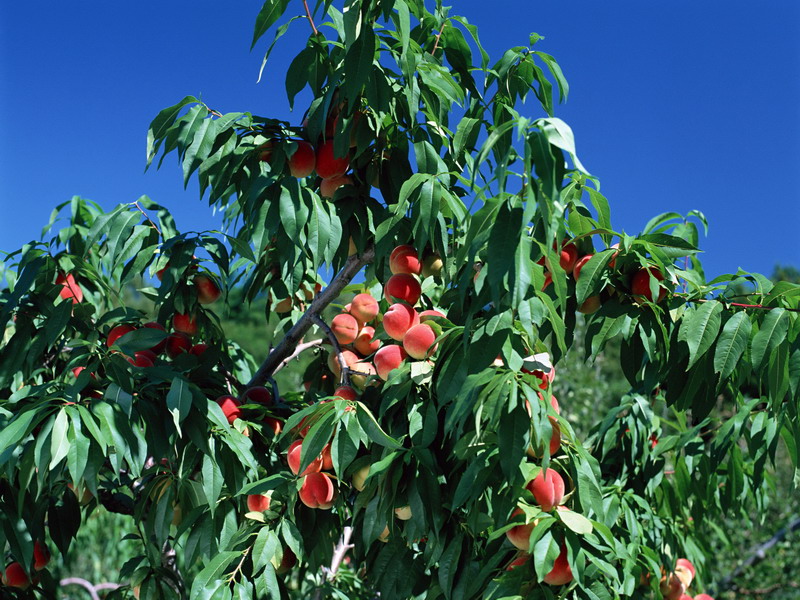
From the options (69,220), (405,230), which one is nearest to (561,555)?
(405,230)

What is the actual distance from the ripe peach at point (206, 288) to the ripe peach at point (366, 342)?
0.33 meters

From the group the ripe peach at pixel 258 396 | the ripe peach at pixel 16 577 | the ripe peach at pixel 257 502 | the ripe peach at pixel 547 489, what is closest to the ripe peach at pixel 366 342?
the ripe peach at pixel 258 396

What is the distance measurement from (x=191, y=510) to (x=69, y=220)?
1.06 metres

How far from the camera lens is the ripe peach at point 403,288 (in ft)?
4.64

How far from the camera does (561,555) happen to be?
47.5 inches

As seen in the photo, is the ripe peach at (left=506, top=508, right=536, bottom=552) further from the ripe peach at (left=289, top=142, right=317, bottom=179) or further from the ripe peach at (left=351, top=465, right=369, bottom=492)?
the ripe peach at (left=289, top=142, right=317, bottom=179)

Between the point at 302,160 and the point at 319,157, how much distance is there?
1.6 inches

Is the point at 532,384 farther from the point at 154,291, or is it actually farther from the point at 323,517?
the point at 154,291

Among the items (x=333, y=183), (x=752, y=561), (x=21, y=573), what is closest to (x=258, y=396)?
(x=333, y=183)

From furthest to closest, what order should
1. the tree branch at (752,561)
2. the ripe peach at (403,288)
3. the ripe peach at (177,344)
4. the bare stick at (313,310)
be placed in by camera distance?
the tree branch at (752,561)
the ripe peach at (177,344)
the bare stick at (313,310)
the ripe peach at (403,288)

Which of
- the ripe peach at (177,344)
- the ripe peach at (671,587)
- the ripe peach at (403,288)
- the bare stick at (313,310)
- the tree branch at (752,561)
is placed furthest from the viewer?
the tree branch at (752,561)

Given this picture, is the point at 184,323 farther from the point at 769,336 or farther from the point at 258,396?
the point at 769,336

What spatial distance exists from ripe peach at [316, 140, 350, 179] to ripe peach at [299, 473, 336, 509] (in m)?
0.58

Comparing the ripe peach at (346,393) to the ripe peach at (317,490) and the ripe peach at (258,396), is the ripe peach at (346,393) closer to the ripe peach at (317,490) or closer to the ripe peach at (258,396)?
the ripe peach at (317,490)
